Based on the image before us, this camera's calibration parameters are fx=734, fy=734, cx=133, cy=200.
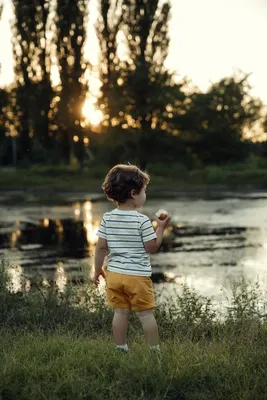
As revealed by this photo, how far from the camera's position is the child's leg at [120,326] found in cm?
543

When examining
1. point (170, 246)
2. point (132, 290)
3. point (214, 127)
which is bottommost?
point (170, 246)

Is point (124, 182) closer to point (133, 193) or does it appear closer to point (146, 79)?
point (133, 193)

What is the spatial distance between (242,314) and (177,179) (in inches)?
1440

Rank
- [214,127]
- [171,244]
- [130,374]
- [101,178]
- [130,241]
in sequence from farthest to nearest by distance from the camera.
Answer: [214,127], [101,178], [171,244], [130,241], [130,374]

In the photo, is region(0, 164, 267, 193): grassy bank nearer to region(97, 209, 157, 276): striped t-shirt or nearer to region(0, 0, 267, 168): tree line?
region(0, 0, 267, 168): tree line

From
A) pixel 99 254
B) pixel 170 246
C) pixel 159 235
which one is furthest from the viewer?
pixel 170 246

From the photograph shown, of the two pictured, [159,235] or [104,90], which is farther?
[104,90]

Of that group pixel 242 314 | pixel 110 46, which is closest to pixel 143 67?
pixel 110 46

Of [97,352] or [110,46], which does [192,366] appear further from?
[110,46]

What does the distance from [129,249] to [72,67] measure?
40583 mm

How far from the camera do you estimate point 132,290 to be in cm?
535

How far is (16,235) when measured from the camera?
59.3 ft

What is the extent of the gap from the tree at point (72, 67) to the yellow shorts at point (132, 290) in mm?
39479

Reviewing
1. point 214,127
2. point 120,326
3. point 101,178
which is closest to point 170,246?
point 120,326
